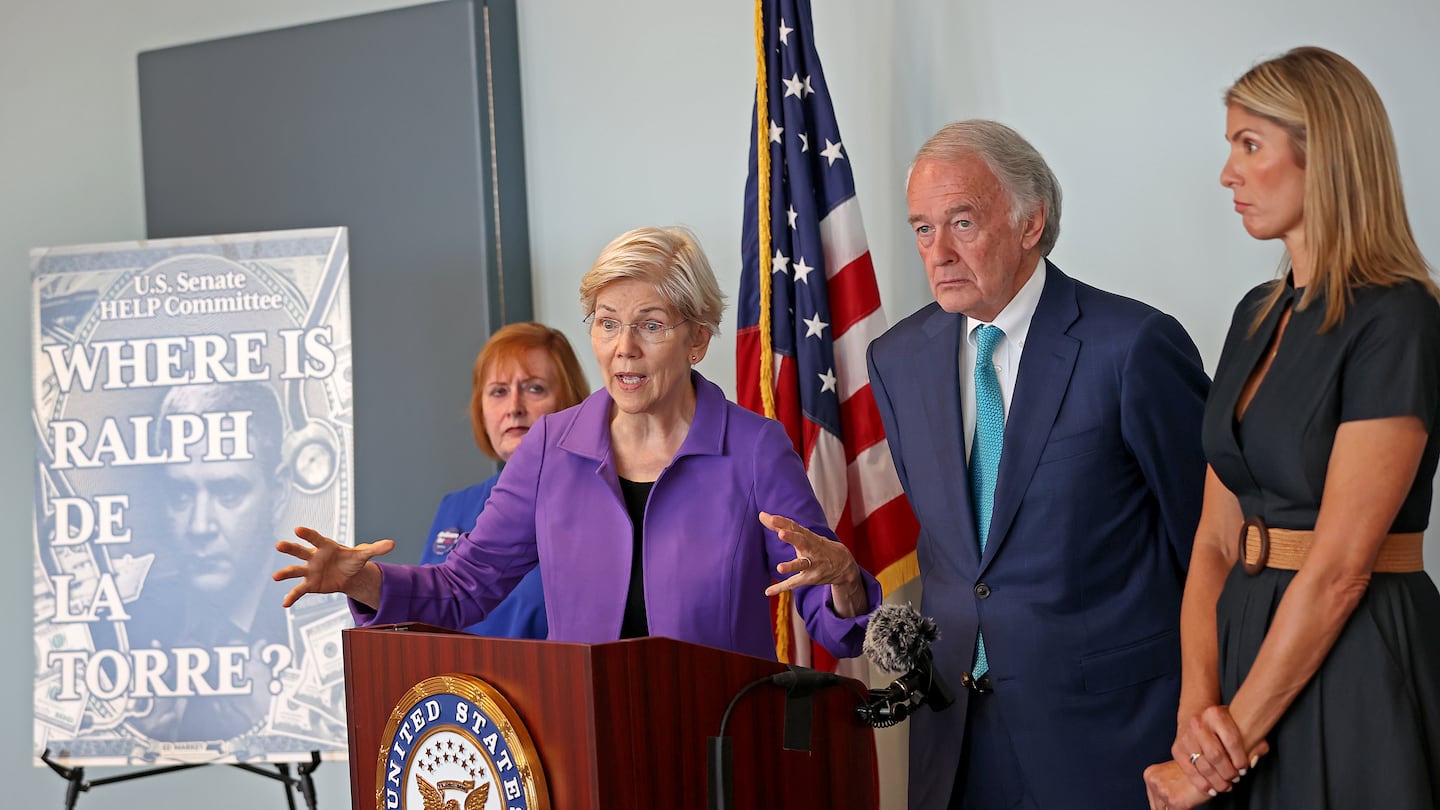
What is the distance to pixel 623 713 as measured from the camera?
1460mm

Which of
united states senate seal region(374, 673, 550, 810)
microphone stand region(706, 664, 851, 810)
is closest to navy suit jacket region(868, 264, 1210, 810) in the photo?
microphone stand region(706, 664, 851, 810)

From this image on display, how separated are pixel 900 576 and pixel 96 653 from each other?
217 centimetres

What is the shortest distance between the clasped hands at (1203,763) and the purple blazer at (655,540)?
0.48 meters

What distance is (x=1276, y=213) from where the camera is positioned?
1.80 meters

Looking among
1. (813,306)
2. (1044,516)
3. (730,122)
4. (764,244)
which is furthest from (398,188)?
(1044,516)

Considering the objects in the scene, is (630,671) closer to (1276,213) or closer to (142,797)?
(1276,213)

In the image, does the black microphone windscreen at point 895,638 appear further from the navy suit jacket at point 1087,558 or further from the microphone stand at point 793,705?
the navy suit jacket at point 1087,558

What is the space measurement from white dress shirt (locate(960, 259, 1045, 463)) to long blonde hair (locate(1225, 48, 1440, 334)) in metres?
0.53

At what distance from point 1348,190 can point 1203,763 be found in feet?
2.62

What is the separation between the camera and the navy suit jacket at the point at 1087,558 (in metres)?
2.07

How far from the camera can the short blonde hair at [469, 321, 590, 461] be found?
10.6 feet

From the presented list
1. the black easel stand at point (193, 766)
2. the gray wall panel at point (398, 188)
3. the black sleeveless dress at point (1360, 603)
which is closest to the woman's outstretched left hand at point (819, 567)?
the black sleeveless dress at point (1360, 603)

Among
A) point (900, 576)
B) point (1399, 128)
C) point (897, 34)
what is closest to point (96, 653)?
point (900, 576)

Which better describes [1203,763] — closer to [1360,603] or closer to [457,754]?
[1360,603]
